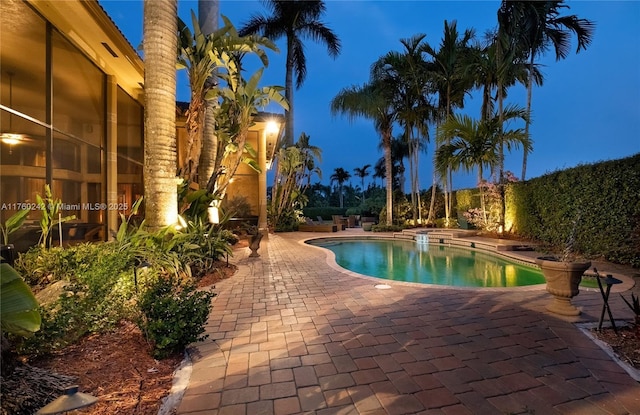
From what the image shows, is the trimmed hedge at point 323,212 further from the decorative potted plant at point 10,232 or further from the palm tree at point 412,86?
the decorative potted plant at point 10,232

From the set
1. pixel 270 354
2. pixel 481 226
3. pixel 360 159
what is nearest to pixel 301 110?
pixel 360 159

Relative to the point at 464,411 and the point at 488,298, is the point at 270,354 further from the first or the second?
the point at 488,298

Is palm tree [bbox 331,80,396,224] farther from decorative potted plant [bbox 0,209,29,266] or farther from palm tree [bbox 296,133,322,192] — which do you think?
decorative potted plant [bbox 0,209,29,266]

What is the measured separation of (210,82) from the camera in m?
8.27

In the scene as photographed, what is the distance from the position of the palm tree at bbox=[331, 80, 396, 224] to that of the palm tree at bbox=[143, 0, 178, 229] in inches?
509

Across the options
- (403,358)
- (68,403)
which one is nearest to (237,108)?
(403,358)

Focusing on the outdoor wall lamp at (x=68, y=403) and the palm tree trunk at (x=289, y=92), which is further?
the palm tree trunk at (x=289, y=92)

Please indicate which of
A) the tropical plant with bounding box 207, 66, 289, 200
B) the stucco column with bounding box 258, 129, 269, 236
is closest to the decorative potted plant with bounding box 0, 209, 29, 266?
the tropical plant with bounding box 207, 66, 289, 200

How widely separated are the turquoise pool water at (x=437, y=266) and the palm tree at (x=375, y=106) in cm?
689

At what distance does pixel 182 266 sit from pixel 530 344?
550 cm

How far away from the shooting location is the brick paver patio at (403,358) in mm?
2336

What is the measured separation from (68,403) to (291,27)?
2125 centimetres

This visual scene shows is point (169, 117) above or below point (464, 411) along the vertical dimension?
above

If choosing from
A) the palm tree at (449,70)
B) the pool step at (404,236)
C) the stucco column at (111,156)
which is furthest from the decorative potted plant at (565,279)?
the pool step at (404,236)
